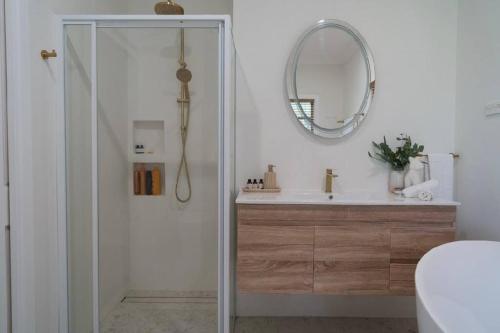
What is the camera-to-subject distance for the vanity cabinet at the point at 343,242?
157 centimetres

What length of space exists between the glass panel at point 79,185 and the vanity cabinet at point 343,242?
0.88 metres

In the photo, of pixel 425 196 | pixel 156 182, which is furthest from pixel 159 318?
pixel 425 196

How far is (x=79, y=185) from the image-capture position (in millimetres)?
1559

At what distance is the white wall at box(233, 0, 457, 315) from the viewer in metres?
1.99

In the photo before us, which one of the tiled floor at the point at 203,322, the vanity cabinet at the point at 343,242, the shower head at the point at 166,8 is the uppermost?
the shower head at the point at 166,8

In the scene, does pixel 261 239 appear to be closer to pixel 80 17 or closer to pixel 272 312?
pixel 272 312

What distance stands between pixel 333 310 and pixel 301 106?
1542mm

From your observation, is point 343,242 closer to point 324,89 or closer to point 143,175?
point 324,89

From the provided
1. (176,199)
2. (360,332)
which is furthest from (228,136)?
(360,332)

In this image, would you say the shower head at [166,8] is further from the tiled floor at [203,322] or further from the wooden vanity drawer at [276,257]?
the tiled floor at [203,322]

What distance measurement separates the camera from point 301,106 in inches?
78.7

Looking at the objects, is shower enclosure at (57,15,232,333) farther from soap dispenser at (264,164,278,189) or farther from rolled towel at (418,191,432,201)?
rolled towel at (418,191,432,201)

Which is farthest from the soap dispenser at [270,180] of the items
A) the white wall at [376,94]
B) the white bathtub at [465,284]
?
the white bathtub at [465,284]

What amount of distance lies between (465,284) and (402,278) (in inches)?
13.5
